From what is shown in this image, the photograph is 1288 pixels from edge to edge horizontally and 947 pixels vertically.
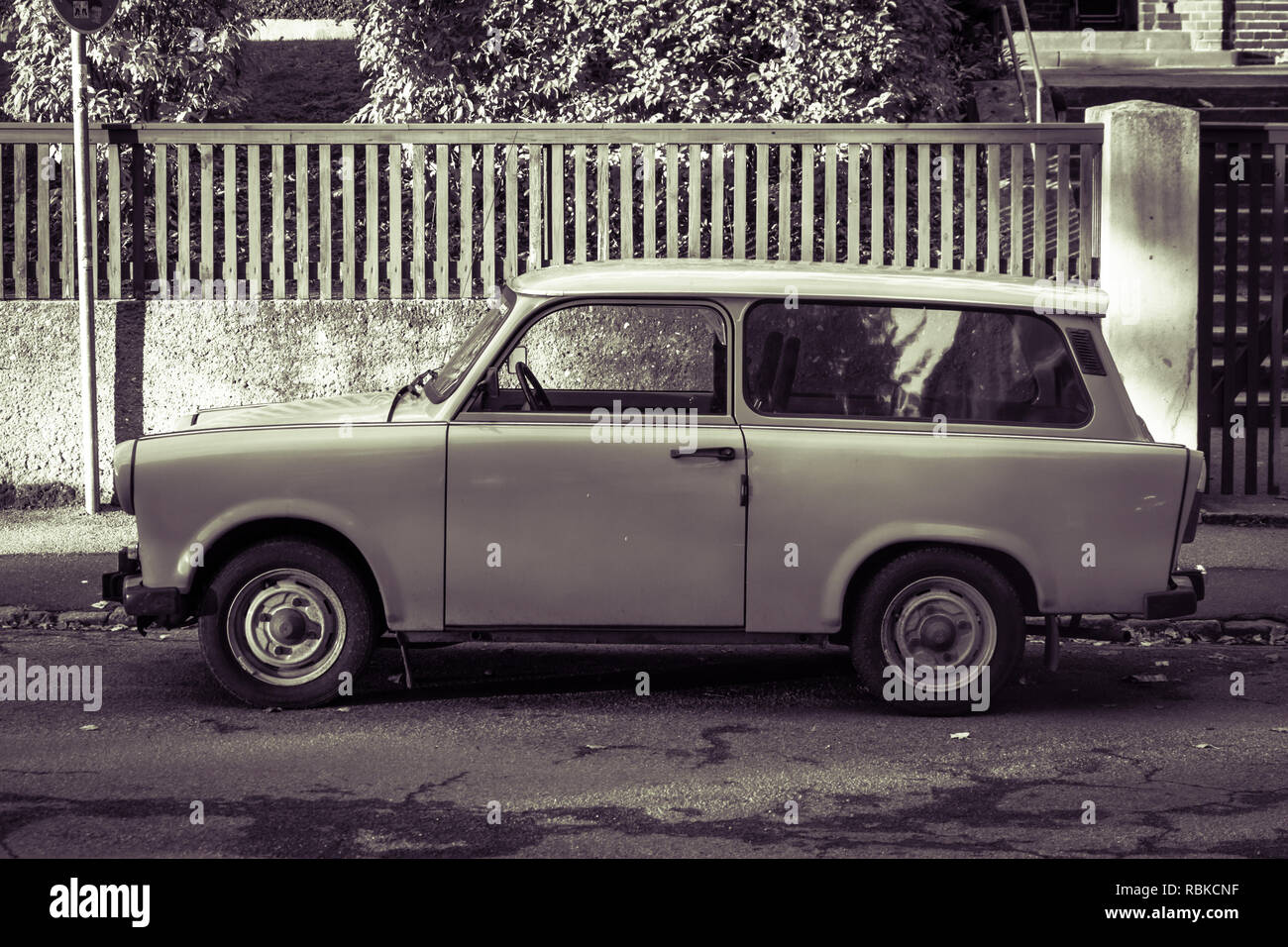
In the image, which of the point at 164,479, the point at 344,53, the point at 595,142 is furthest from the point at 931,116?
the point at 344,53

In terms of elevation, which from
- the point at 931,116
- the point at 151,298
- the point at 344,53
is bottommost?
the point at 151,298

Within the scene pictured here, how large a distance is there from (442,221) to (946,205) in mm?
3128

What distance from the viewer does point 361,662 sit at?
680 centimetres

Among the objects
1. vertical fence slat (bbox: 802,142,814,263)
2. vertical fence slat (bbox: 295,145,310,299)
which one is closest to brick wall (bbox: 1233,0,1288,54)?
vertical fence slat (bbox: 802,142,814,263)

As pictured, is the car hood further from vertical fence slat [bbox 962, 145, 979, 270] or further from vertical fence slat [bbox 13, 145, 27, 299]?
vertical fence slat [bbox 962, 145, 979, 270]

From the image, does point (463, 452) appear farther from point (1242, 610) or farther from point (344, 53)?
point (344, 53)

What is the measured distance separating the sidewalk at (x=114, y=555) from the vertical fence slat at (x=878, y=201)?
2.53 m

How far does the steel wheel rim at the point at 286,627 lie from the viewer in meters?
6.76

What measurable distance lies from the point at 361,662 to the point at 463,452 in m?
0.92

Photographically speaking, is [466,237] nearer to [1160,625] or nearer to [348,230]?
[348,230]

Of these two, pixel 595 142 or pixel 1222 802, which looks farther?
pixel 595 142

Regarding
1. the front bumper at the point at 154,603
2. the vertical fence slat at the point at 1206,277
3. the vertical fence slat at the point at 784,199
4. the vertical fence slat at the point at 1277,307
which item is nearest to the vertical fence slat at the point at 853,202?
the vertical fence slat at the point at 784,199

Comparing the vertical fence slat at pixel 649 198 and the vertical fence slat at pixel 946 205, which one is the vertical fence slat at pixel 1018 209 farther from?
the vertical fence slat at pixel 649 198
